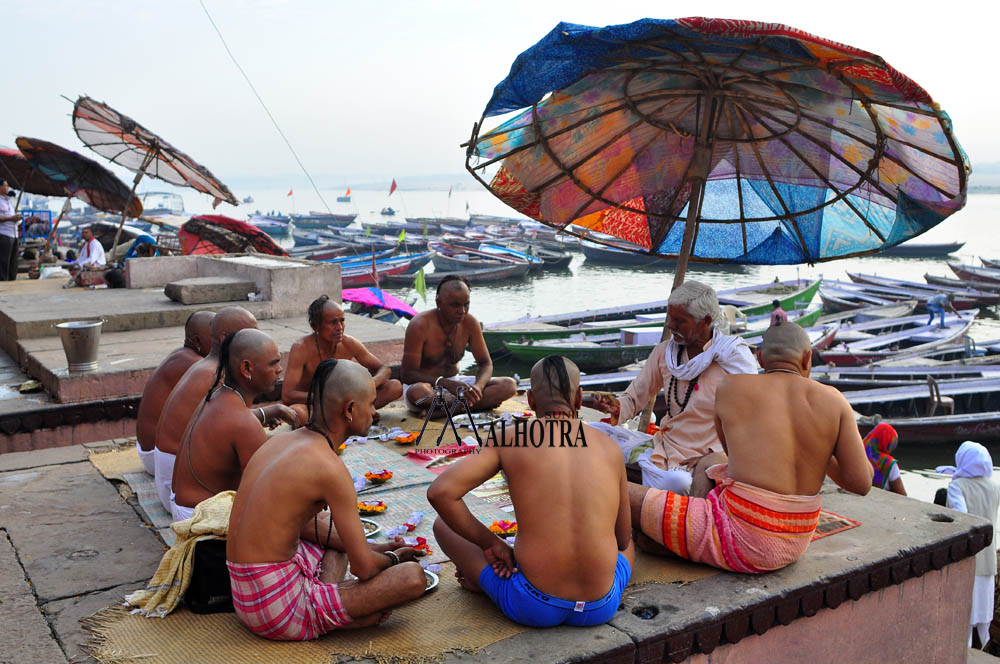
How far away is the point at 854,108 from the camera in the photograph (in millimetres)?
4609

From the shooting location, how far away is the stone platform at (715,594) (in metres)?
3.51

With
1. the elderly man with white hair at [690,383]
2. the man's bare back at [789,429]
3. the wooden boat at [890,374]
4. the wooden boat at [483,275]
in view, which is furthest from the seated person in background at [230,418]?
the wooden boat at [483,275]

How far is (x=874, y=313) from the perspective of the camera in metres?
28.0

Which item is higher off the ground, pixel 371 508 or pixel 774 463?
pixel 774 463

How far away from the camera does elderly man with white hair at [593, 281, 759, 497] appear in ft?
14.8

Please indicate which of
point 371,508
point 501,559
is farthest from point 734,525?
point 371,508

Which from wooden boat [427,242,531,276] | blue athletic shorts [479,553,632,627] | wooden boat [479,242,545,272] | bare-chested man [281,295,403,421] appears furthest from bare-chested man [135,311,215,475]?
wooden boat [479,242,545,272]

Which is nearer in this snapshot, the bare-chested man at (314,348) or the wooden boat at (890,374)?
the bare-chested man at (314,348)

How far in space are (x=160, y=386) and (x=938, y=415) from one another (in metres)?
15.7

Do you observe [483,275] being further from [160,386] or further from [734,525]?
[734,525]

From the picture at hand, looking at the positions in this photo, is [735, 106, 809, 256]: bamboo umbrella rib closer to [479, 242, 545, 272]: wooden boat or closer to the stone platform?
the stone platform

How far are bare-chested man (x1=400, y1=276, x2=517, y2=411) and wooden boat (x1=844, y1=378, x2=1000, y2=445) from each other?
372 inches

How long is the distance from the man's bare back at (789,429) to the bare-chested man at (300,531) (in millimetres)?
1699

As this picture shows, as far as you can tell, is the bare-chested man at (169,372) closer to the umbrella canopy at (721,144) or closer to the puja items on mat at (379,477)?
the puja items on mat at (379,477)
